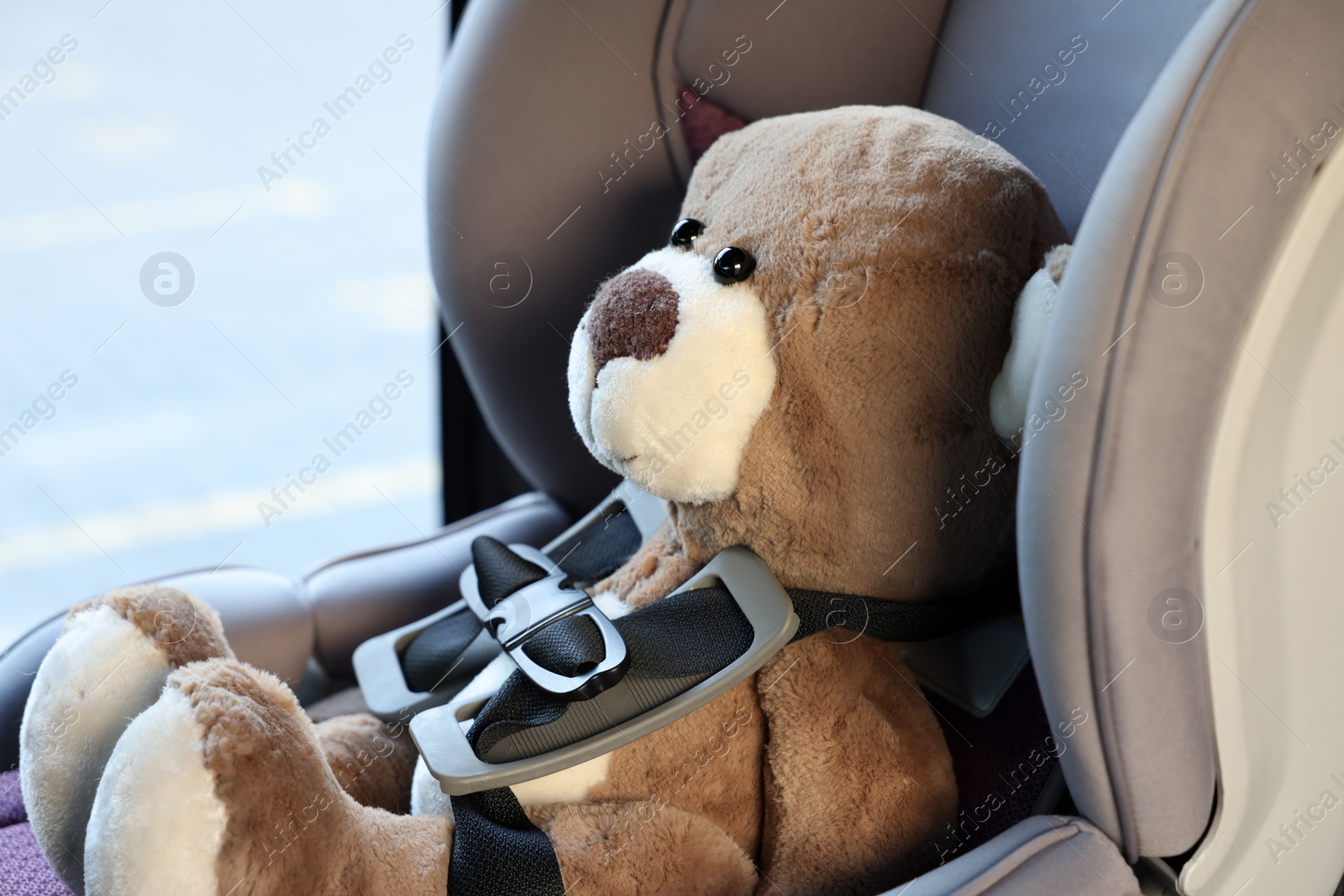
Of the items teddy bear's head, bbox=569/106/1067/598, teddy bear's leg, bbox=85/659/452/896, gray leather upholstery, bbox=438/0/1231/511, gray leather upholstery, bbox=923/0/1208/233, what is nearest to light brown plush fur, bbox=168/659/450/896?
teddy bear's leg, bbox=85/659/452/896

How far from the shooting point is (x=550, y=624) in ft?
2.05

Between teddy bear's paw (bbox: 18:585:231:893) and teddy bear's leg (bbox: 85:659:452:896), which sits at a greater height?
teddy bear's paw (bbox: 18:585:231:893)

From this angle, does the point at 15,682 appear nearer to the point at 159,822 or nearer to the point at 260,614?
the point at 260,614

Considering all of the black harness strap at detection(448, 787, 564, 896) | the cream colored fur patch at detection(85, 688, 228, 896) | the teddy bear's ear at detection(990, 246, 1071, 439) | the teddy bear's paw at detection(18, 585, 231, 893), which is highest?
the teddy bear's paw at detection(18, 585, 231, 893)

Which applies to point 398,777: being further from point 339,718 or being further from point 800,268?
point 800,268

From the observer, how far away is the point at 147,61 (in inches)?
54.0

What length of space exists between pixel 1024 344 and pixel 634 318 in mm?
232

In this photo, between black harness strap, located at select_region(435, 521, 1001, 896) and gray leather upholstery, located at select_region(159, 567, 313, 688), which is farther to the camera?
gray leather upholstery, located at select_region(159, 567, 313, 688)

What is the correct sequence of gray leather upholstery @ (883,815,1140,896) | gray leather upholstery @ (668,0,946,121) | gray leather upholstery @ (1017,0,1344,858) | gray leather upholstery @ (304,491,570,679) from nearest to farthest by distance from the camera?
gray leather upholstery @ (1017,0,1344,858) → gray leather upholstery @ (883,815,1140,896) → gray leather upholstery @ (668,0,946,121) → gray leather upholstery @ (304,491,570,679)

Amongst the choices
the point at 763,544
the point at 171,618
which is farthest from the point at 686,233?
the point at 171,618

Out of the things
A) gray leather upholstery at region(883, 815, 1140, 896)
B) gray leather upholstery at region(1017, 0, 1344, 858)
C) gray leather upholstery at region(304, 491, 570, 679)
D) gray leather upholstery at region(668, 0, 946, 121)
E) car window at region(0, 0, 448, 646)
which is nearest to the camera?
gray leather upholstery at region(1017, 0, 1344, 858)

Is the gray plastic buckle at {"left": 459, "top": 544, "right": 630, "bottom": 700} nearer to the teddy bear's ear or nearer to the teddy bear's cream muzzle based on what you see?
the teddy bear's cream muzzle

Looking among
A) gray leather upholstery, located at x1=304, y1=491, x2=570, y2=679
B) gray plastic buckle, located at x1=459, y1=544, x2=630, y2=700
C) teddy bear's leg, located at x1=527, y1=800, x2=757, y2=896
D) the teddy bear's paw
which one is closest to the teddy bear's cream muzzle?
gray plastic buckle, located at x1=459, y1=544, x2=630, y2=700

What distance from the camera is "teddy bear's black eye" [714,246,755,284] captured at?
590 millimetres
